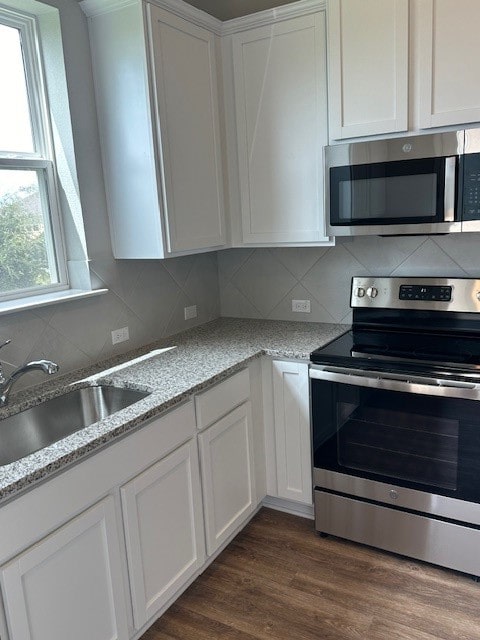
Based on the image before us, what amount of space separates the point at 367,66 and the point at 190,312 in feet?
4.92

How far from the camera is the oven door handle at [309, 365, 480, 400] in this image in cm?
191

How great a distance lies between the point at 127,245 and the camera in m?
2.32

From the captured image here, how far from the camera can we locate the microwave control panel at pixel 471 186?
6.48ft

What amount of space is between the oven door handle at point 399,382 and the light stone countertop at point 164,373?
0.47ft

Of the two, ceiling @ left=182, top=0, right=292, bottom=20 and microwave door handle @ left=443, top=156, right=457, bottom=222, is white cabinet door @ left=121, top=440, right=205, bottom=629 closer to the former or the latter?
microwave door handle @ left=443, top=156, right=457, bottom=222

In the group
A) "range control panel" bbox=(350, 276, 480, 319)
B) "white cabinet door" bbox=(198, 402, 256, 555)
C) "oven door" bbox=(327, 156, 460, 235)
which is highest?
"oven door" bbox=(327, 156, 460, 235)

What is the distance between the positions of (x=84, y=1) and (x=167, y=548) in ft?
7.20

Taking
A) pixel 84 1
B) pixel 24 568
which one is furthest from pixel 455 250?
pixel 24 568

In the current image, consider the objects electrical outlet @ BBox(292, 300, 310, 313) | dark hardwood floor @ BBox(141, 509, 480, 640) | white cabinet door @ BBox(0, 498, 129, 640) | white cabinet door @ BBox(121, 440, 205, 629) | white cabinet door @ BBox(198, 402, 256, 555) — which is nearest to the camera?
white cabinet door @ BBox(0, 498, 129, 640)

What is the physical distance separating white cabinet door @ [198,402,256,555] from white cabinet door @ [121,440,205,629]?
6 cm

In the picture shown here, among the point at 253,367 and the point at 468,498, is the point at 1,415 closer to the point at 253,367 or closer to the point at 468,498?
the point at 253,367

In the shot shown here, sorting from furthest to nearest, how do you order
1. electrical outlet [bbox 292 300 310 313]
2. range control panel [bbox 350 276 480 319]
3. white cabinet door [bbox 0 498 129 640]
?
electrical outlet [bbox 292 300 310 313]
range control panel [bbox 350 276 480 319]
white cabinet door [bbox 0 498 129 640]

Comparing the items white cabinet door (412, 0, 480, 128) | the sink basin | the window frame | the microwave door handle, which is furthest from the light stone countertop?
white cabinet door (412, 0, 480, 128)

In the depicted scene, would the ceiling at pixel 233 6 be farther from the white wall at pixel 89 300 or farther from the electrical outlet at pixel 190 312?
the electrical outlet at pixel 190 312
